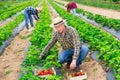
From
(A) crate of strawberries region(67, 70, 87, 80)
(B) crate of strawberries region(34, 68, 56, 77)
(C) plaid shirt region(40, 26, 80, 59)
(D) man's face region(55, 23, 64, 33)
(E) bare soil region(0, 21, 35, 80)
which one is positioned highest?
(D) man's face region(55, 23, 64, 33)

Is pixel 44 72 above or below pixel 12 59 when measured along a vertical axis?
above

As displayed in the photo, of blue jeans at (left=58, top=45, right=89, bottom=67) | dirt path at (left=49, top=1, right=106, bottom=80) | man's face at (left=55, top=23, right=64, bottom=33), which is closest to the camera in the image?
man's face at (left=55, top=23, right=64, bottom=33)

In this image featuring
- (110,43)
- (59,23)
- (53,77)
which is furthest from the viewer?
(110,43)

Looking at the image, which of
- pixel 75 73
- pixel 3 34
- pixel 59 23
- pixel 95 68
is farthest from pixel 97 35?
pixel 3 34

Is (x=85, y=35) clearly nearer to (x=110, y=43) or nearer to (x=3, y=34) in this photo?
(x=110, y=43)

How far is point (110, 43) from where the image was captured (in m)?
8.18

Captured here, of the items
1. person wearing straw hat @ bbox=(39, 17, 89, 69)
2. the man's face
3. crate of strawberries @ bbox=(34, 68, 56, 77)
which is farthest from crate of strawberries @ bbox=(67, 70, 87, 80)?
the man's face

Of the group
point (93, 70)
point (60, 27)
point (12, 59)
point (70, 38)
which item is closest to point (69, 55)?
point (70, 38)

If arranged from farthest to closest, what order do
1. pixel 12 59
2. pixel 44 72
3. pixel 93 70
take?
pixel 12 59
pixel 93 70
pixel 44 72

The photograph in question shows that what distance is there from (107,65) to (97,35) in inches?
91.6

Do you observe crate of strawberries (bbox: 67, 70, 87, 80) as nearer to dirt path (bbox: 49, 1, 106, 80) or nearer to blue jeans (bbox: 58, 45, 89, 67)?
dirt path (bbox: 49, 1, 106, 80)

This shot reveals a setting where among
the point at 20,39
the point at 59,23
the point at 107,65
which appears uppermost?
the point at 59,23

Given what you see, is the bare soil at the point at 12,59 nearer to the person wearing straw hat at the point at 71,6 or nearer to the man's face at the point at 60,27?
the man's face at the point at 60,27

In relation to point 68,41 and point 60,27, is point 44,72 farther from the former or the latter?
point 60,27
